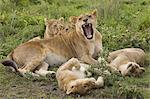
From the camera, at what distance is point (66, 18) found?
11.8m

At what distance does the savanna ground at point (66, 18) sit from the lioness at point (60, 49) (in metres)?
0.31

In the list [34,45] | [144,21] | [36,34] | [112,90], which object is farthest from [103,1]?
[112,90]

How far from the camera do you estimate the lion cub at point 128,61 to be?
7.57 m

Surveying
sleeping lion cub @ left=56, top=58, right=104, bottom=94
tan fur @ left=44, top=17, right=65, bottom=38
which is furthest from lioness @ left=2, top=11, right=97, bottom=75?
tan fur @ left=44, top=17, right=65, bottom=38

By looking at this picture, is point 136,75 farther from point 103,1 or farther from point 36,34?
point 103,1

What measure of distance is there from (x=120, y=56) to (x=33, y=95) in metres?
1.74

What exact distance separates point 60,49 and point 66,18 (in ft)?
11.0

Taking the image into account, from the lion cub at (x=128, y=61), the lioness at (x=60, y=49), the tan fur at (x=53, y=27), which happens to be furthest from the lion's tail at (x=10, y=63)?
the tan fur at (x=53, y=27)

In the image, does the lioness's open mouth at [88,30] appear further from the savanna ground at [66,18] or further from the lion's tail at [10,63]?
the lion's tail at [10,63]

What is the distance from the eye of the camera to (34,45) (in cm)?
833

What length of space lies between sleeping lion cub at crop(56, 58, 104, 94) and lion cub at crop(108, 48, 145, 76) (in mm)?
556

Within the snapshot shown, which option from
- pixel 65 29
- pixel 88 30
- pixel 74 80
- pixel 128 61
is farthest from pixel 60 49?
pixel 74 80

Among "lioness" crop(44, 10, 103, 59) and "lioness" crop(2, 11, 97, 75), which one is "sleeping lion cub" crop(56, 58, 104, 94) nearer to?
"lioness" crop(2, 11, 97, 75)

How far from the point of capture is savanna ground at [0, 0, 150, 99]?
7.02 meters
